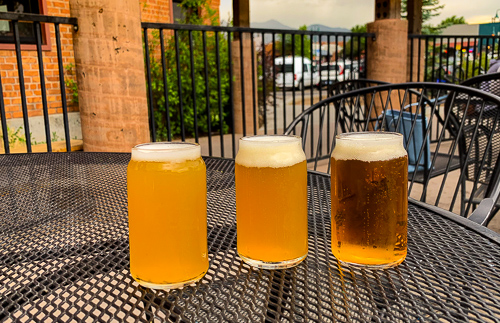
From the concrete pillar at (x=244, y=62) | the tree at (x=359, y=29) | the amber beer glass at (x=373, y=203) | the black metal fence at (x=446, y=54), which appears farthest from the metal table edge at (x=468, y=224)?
the tree at (x=359, y=29)

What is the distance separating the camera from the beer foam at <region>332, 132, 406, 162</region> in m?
0.66

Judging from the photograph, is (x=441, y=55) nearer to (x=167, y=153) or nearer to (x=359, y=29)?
(x=167, y=153)

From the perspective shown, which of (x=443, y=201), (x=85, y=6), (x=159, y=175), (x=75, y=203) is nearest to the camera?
(x=159, y=175)

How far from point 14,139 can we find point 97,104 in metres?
3.04

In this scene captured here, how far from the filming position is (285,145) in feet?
2.14

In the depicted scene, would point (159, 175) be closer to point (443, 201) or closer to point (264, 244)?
point (264, 244)

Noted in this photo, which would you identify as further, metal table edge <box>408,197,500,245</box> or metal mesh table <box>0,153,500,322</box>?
metal table edge <box>408,197,500,245</box>

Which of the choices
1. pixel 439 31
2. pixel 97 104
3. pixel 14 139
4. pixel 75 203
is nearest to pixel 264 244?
pixel 75 203

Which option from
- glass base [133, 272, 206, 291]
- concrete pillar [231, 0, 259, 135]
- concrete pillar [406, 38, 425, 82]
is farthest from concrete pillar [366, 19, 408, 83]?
glass base [133, 272, 206, 291]

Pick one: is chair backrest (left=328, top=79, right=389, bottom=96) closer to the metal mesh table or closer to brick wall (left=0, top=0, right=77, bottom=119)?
the metal mesh table

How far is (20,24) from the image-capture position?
5.62m

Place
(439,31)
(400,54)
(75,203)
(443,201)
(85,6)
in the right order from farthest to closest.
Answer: (439,31)
(400,54)
(443,201)
(85,6)
(75,203)

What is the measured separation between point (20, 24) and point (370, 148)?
6.15 m

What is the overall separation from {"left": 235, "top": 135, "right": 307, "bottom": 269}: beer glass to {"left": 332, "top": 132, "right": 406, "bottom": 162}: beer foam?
0.23 feet
